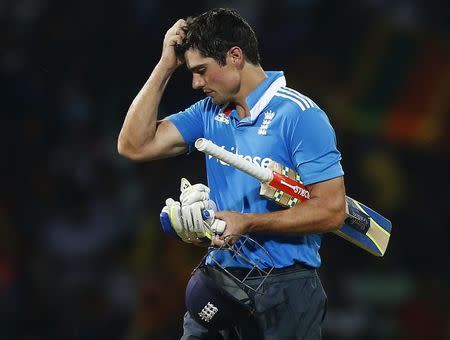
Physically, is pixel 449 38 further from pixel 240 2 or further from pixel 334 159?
pixel 334 159

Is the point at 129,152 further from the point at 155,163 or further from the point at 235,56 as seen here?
the point at 155,163

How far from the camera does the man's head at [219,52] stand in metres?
4.22

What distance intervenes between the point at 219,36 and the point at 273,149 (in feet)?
1.66

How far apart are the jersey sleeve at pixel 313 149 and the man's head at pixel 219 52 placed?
35 centimetres

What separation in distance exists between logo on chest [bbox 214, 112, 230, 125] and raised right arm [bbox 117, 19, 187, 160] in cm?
23

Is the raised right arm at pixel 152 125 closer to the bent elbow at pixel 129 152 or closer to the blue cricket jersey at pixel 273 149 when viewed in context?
the bent elbow at pixel 129 152

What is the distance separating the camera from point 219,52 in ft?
13.8

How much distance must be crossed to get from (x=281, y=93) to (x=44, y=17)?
5670mm

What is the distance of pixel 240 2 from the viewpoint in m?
9.98

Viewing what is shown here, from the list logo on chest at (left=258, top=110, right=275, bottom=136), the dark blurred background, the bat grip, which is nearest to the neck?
logo on chest at (left=258, top=110, right=275, bottom=136)

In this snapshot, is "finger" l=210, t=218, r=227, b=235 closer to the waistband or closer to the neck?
the waistband

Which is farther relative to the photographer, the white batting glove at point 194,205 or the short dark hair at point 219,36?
the short dark hair at point 219,36

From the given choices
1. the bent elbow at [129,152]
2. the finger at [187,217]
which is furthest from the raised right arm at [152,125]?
the finger at [187,217]

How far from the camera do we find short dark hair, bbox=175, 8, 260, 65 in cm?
422
